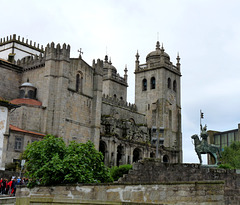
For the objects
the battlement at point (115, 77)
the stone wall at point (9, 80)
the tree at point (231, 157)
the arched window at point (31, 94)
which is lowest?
the tree at point (231, 157)

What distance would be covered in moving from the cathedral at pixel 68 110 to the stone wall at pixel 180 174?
12217 millimetres

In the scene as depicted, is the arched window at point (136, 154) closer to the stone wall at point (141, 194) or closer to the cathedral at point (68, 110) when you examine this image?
the cathedral at point (68, 110)

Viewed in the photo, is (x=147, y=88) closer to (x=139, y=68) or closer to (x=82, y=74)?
(x=139, y=68)

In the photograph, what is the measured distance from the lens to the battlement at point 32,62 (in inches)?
2100

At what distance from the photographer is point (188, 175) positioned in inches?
938

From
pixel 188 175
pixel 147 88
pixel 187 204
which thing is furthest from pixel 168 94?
pixel 187 204

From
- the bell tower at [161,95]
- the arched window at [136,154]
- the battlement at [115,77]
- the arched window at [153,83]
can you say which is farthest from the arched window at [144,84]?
the arched window at [136,154]

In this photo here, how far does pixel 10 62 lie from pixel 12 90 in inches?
201

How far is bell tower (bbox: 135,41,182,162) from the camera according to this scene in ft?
245

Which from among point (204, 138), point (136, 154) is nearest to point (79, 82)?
point (136, 154)

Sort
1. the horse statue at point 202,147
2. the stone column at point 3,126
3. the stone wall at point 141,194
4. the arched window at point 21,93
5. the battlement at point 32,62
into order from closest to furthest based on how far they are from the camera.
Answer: the stone wall at point 141,194 → the horse statue at point 202,147 → the stone column at point 3,126 → the arched window at point 21,93 → the battlement at point 32,62

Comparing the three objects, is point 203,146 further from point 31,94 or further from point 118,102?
point 118,102

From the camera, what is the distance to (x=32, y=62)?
54.8 m

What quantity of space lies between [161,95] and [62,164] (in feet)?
191
